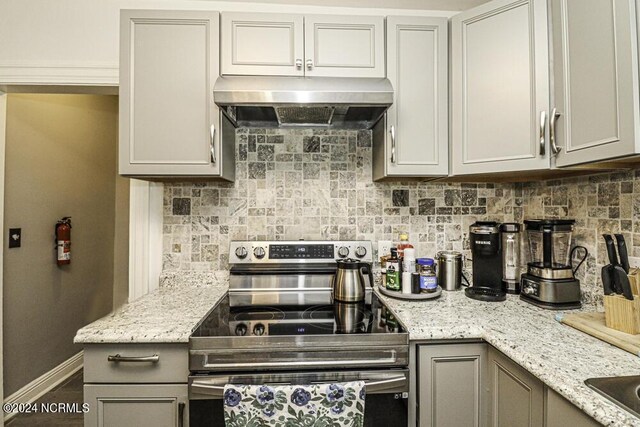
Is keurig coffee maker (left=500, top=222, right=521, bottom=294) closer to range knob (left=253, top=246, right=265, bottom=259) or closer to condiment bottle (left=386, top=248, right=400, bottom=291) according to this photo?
condiment bottle (left=386, top=248, right=400, bottom=291)

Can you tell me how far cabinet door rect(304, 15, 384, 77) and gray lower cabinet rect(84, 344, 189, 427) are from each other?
4.41ft

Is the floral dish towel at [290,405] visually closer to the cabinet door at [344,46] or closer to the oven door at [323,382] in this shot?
the oven door at [323,382]

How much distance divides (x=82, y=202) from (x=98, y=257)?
55cm

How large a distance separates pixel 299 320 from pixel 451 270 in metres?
0.89

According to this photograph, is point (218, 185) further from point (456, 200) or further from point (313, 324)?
point (456, 200)

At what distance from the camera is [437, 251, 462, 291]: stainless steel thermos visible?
5.72 feet

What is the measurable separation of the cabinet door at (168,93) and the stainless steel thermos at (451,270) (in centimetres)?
128

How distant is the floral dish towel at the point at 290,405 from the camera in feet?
3.03

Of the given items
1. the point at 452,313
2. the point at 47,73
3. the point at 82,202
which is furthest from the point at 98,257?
the point at 452,313

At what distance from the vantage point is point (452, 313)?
1371 millimetres

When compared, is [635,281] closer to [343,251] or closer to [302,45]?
[343,251]

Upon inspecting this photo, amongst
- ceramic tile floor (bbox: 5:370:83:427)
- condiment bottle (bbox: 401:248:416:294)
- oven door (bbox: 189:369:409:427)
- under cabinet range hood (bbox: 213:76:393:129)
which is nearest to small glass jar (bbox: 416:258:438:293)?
condiment bottle (bbox: 401:248:416:294)

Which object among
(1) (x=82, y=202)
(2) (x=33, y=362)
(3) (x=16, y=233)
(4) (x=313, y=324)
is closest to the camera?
(4) (x=313, y=324)

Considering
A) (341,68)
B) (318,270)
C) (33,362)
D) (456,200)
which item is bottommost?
(33,362)
